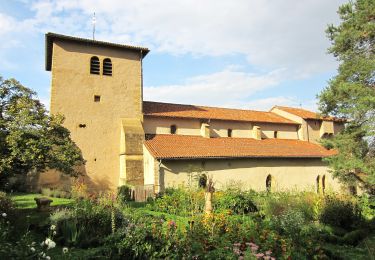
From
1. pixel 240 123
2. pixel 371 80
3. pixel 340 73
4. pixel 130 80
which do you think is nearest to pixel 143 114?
pixel 130 80

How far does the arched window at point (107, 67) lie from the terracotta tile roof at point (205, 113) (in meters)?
4.14

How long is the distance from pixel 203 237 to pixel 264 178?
18685mm

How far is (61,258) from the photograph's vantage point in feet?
20.1

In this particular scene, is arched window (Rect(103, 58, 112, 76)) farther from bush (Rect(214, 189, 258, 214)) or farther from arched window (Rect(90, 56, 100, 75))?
bush (Rect(214, 189, 258, 214))

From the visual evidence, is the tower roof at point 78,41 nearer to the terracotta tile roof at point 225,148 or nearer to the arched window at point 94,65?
the arched window at point 94,65

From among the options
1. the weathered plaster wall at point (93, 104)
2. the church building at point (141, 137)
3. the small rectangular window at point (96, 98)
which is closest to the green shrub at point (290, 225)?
the church building at point (141, 137)

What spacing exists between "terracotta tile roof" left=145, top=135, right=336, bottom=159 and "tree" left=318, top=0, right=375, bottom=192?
403 cm

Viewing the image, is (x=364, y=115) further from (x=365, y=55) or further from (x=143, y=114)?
(x=143, y=114)

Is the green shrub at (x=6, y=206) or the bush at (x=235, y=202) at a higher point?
the green shrub at (x=6, y=206)

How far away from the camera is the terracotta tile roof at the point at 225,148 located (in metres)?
22.5

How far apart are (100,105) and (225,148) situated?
10188 mm

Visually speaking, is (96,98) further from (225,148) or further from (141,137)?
(225,148)

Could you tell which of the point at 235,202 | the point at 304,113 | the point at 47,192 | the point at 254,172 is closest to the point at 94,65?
the point at 47,192

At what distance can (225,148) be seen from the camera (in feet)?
82.4
